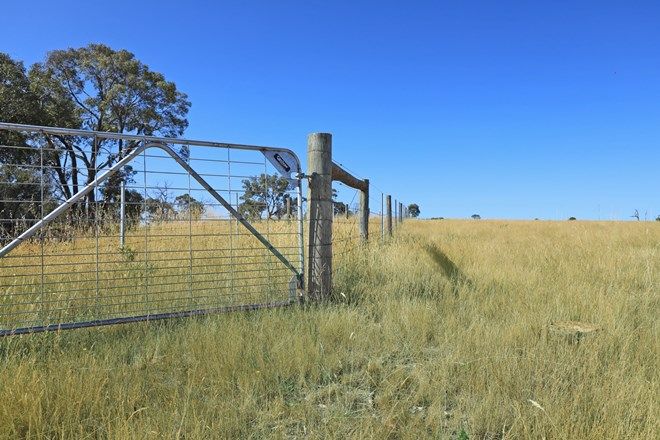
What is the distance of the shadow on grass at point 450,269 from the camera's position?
528 cm

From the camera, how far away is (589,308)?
160 inches

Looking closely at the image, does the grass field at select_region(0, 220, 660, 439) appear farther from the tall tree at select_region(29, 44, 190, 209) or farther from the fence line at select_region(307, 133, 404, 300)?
the tall tree at select_region(29, 44, 190, 209)

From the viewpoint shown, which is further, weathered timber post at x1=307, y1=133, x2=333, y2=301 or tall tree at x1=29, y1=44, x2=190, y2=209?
tall tree at x1=29, y1=44, x2=190, y2=209

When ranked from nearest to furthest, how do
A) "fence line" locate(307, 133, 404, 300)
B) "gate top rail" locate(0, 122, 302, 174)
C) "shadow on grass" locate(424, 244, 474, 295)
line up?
"gate top rail" locate(0, 122, 302, 174) < "fence line" locate(307, 133, 404, 300) < "shadow on grass" locate(424, 244, 474, 295)

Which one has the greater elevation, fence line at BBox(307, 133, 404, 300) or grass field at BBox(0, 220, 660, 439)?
fence line at BBox(307, 133, 404, 300)

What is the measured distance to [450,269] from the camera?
630cm

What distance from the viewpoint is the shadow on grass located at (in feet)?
17.3

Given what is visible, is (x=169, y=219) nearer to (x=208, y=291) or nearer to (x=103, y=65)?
(x=208, y=291)

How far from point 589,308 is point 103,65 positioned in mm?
25399

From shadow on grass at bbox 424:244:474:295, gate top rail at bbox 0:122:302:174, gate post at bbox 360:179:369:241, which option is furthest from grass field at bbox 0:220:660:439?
gate post at bbox 360:179:369:241

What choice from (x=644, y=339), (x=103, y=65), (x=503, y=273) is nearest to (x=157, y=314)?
(x=644, y=339)

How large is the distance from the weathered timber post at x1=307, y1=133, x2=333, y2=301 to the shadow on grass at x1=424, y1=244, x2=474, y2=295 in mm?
1491

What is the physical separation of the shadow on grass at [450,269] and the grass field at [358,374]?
741 mm

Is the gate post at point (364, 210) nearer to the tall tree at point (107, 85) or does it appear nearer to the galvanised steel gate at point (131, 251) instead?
the galvanised steel gate at point (131, 251)
